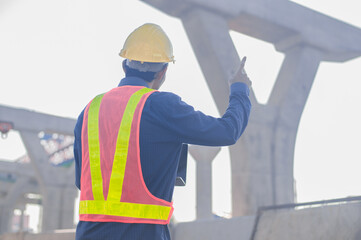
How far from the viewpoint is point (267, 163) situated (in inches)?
483

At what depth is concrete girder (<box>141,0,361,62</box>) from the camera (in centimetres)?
1123

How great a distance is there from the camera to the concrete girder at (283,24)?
1123 cm

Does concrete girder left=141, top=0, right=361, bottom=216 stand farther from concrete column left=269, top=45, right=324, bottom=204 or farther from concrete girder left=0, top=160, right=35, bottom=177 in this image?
concrete girder left=0, top=160, right=35, bottom=177

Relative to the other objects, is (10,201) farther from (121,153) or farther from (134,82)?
(121,153)

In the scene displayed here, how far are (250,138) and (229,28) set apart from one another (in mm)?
2940

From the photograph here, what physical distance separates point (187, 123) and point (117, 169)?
388 mm

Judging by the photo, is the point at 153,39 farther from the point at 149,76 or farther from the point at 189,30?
the point at 189,30

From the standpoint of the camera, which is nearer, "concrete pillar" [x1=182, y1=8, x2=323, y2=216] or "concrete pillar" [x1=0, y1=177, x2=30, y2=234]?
"concrete pillar" [x1=182, y1=8, x2=323, y2=216]

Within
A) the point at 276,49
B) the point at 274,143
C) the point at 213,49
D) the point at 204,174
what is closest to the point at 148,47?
the point at 213,49

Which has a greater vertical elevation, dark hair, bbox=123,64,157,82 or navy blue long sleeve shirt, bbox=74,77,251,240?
dark hair, bbox=123,64,157,82

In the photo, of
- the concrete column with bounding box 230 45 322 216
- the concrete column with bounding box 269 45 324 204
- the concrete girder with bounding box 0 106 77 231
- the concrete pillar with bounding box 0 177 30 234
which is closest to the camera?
the concrete column with bounding box 230 45 322 216

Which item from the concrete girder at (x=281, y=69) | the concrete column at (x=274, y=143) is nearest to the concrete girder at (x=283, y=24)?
the concrete girder at (x=281, y=69)

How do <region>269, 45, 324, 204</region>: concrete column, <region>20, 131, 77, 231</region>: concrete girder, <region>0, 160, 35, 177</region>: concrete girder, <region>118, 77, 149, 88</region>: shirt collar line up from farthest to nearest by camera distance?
<region>0, 160, 35, 177</region>: concrete girder → <region>20, 131, 77, 231</region>: concrete girder → <region>269, 45, 324, 204</region>: concrete column → <region>118, 77, 149, 88</region>: shirt collar

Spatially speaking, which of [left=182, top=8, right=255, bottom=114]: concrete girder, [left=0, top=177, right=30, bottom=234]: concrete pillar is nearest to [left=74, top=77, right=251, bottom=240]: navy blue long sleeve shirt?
[left=182, top=8, right=255, bottom=114]: concrete girder
